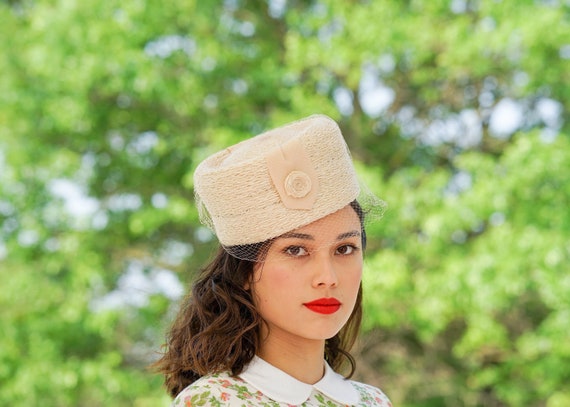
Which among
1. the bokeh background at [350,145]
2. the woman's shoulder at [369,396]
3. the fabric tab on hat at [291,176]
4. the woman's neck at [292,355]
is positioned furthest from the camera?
the bokeh background at [350,145]

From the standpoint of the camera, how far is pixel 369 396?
69.4 inches

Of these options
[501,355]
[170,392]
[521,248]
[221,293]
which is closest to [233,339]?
[221,293]

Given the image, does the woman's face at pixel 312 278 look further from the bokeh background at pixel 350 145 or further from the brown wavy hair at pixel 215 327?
the bokeh background at pixel 350 145

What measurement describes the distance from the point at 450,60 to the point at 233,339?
209 inches

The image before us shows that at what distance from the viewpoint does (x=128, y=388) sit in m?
6.84

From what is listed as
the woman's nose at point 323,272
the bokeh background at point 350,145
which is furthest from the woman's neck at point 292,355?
the bokeh background at point 350,145

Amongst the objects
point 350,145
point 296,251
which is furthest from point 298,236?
point 350,145

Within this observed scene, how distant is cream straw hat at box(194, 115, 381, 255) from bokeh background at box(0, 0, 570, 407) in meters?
4.30

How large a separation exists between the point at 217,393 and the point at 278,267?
20cm

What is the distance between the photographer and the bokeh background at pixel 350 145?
19.9 ft

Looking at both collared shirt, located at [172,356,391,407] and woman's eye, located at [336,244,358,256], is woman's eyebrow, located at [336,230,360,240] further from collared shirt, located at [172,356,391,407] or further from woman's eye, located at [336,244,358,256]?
collared shirt, located at [172,356,391,407]

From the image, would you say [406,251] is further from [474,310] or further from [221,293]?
[221,293]

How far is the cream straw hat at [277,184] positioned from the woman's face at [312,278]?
27 millimetres

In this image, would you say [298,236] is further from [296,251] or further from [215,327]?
[215,327]
